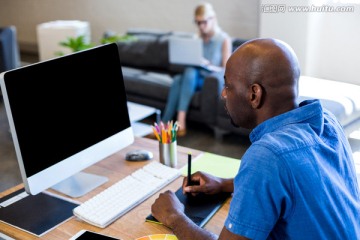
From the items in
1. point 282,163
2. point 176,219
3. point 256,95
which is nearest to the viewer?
point 282,163

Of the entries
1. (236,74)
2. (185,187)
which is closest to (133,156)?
(185,187)

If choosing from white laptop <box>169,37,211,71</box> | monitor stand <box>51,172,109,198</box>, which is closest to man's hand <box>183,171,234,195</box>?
monitor stand <box>51,172,109,198</box>

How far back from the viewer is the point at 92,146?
1.66 meters

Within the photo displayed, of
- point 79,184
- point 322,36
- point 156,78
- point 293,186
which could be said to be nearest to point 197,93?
point 156,78

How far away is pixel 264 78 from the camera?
1.16 metres

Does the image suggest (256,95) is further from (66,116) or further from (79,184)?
(79,184)

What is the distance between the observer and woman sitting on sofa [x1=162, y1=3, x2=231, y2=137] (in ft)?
13.3

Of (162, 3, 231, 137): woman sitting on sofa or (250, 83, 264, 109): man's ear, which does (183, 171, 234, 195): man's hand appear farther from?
(162, 3, 231, 137): woman sitting on sofa

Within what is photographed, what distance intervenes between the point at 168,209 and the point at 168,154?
43 cm

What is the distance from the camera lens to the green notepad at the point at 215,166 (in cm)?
174

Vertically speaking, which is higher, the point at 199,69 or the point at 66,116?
the point at 66,116

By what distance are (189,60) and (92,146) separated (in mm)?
2467

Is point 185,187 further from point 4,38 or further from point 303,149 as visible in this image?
point 4,38

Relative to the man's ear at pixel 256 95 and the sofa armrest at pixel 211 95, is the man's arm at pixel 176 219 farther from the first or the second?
the sofa armrest at pixel 211 95
